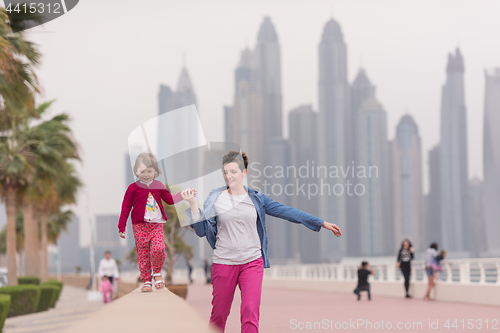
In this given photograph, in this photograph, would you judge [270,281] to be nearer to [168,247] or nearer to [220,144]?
[168,247]

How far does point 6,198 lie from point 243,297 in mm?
19411

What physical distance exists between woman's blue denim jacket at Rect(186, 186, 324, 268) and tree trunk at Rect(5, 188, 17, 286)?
1708cm

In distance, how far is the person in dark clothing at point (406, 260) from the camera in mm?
18141

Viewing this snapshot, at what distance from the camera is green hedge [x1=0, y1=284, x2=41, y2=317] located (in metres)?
16.5

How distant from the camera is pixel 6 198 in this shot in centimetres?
2230

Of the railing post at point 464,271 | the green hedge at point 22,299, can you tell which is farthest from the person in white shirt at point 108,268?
the railing post at point 464,271

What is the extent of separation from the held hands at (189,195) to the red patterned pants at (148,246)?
4.25 feet

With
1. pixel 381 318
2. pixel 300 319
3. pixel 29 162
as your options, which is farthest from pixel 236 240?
pixel 29 162

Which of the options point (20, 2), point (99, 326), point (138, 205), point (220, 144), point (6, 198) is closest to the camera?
point (99, 326)

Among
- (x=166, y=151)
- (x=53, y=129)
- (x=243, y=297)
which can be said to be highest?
(x=53, y=129)

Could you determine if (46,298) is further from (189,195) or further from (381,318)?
(189,195)

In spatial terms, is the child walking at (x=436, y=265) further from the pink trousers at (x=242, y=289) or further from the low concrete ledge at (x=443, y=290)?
the pink trousers at (x=242, y=289)

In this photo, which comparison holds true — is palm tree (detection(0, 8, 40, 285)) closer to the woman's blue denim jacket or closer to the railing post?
A: the woman's blue denim jacket

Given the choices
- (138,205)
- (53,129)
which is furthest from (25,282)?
(138,205)
